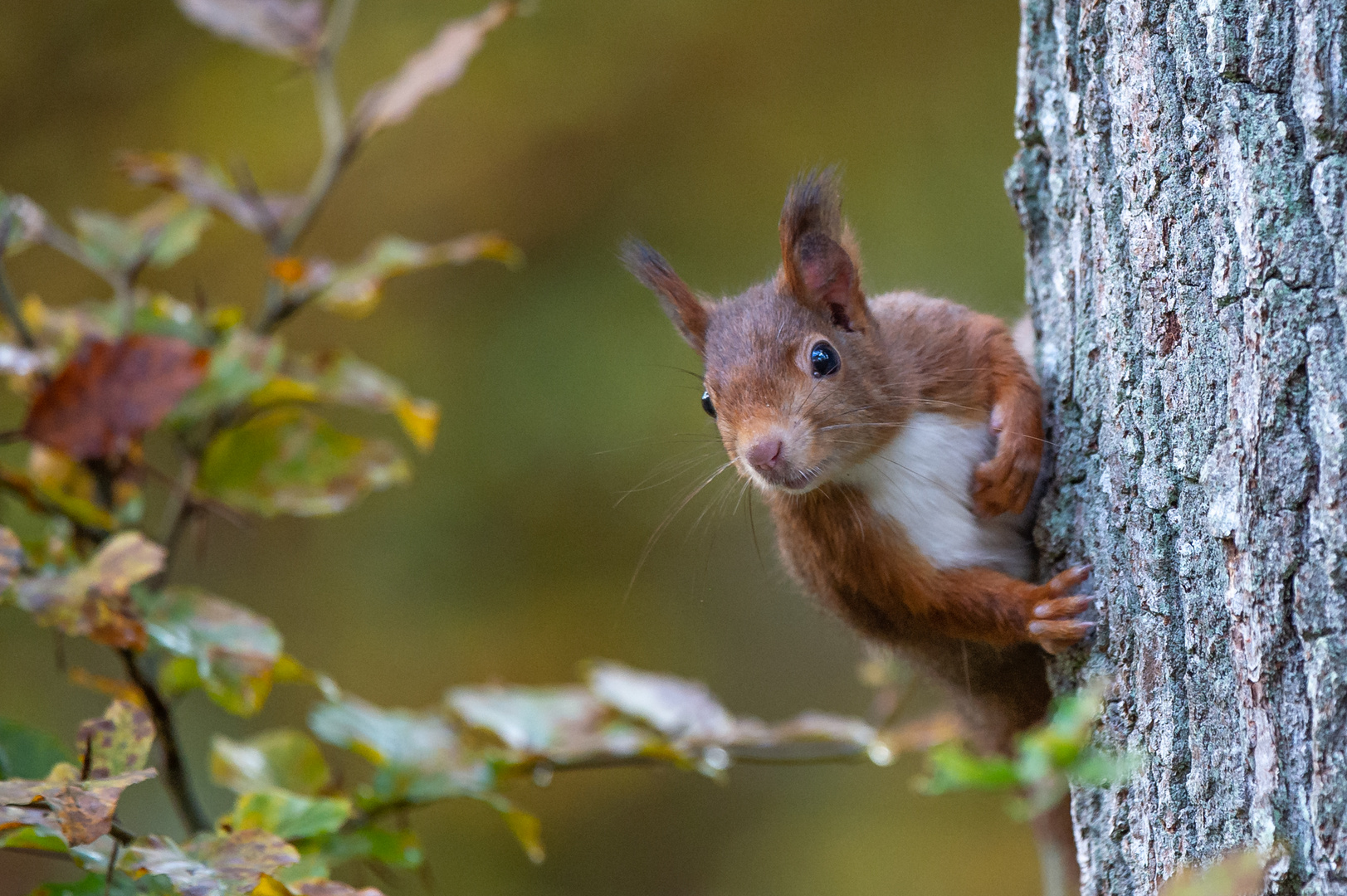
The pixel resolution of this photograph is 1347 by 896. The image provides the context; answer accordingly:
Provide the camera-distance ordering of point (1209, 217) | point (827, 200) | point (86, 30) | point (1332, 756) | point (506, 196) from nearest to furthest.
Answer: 1. point (1332, 756)
2. point (1209, 217)
3. point (827, 200)
4. point (86, 30)
5. point (506, 196)

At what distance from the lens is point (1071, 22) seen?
128 centimetres

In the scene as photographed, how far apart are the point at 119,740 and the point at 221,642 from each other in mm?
207

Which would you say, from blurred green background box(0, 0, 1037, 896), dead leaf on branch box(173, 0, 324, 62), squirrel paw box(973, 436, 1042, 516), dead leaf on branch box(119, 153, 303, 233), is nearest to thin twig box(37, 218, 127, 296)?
dead leaf on branch box(119, 153, 303, 233)

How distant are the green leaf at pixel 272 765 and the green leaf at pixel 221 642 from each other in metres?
0.21

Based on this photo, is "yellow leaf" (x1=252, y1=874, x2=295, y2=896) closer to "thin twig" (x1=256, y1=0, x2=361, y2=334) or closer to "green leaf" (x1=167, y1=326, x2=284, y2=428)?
"green leaf" (x1=167, y1=326, x2=284, y2=428)

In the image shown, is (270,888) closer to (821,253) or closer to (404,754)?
(404,754)

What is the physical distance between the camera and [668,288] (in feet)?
5.38

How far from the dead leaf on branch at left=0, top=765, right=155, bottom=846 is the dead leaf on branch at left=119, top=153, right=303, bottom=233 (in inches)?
34.5

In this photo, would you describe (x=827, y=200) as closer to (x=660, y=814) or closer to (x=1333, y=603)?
(x=1333, y=603)

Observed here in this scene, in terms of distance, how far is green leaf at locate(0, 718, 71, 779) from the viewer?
1313 mm

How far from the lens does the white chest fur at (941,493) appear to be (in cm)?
147

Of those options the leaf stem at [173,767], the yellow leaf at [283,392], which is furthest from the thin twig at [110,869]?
the yellow leaf at [283,392]

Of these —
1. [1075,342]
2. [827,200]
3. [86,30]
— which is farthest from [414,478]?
[1075,342]

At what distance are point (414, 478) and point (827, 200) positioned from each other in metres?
2.37
